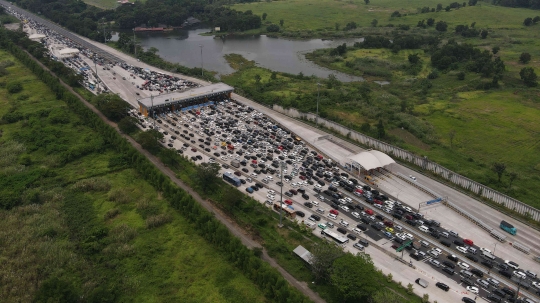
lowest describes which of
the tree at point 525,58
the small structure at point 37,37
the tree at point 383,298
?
the tree at point 383,298

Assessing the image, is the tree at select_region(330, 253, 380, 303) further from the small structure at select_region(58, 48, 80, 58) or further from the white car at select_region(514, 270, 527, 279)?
the small structure at select_region(58, 48, 80, 58)

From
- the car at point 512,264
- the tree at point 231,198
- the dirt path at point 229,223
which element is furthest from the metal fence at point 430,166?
the dirt path at point 229,223

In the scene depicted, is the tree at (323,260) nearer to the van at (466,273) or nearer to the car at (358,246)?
the car at (358,246)

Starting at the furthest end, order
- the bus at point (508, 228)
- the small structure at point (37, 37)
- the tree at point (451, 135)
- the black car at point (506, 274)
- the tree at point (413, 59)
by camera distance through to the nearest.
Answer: the small structure at point (37, 37) → the tree at point (413, 59) → the tree at point (451, 135) → the bus at point (508, 228) → the black car at point (506, 274)

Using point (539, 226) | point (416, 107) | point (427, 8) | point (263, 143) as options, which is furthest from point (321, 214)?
point (427, 8)

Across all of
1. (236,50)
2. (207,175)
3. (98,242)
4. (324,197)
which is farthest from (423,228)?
(236,50)

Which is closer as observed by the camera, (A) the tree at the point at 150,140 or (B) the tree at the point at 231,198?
(B) the tree at the point at 231,198

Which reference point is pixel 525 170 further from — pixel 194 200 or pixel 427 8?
pixel 427 8

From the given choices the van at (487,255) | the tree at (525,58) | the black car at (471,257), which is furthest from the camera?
the tree at (525,58)
